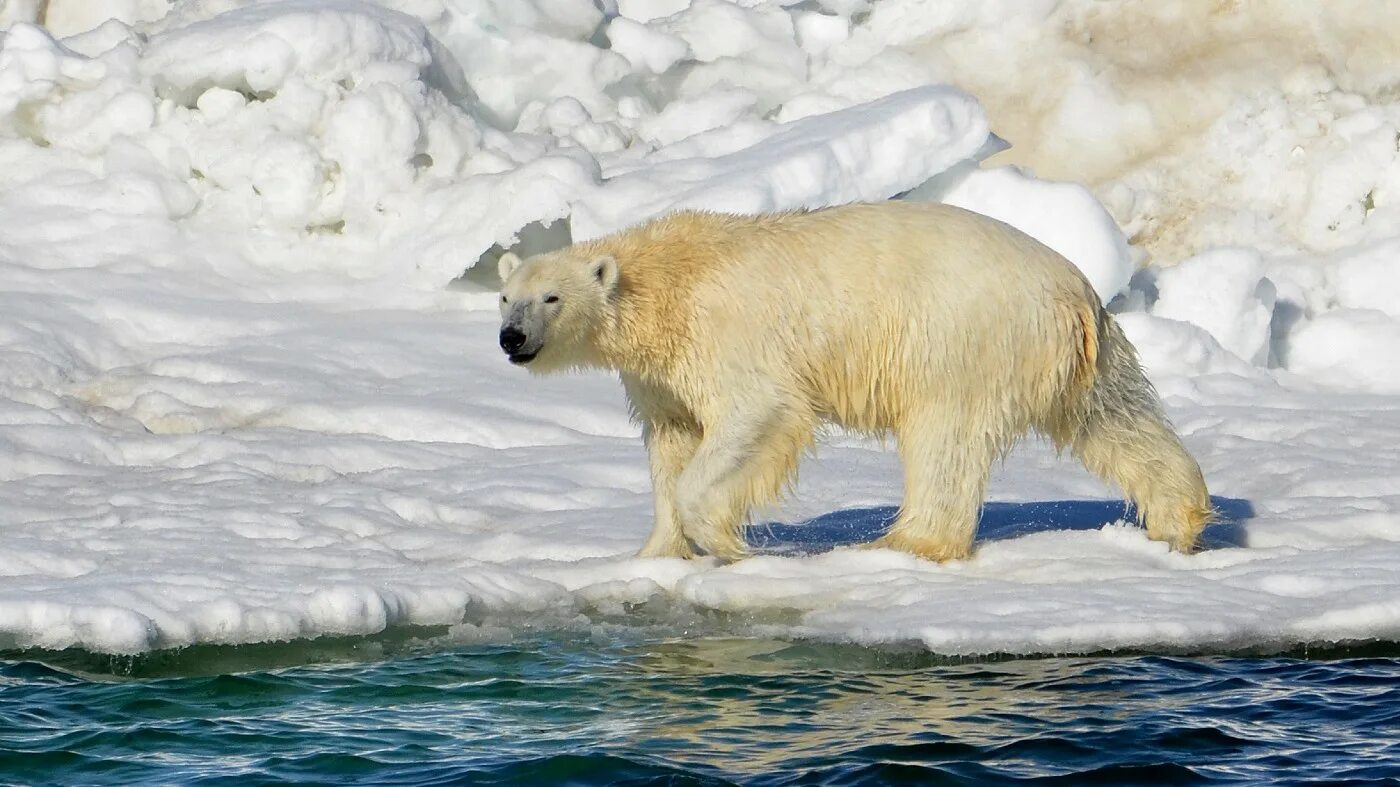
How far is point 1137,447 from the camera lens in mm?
6992

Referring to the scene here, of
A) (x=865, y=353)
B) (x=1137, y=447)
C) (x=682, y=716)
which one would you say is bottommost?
(x=682, y=716)

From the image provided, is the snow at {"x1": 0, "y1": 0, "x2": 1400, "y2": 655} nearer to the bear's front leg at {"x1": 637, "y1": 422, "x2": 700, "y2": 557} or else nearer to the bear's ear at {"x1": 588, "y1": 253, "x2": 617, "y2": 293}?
the bear's front leg at {"x1": 637, "y1": 422, "x2": 700, "y2": 557}

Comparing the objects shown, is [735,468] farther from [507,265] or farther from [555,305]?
[507,265]

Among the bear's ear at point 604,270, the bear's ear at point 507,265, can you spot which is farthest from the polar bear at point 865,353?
the bear's ear at point 507,265

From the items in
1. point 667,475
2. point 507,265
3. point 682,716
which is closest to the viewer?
point 682,716

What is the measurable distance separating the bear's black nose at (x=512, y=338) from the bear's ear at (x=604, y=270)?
0.37 meters

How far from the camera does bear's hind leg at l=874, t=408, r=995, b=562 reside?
6.63m

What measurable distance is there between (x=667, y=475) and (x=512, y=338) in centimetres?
93

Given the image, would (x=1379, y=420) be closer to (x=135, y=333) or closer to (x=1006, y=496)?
(x=1006, y=496)

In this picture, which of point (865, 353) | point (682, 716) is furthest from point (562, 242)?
point (682, 716)

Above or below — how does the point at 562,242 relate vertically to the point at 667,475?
above

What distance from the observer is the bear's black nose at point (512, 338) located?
666 centimetres

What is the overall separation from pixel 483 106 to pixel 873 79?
10.1 feet

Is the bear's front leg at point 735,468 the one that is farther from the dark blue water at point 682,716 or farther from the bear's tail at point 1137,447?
the bear's tail at point 1137,447
